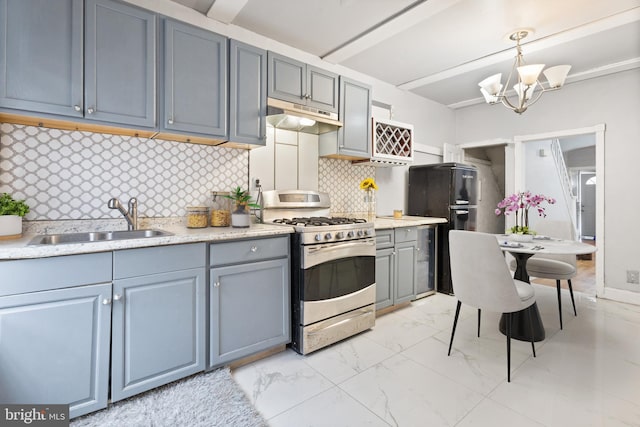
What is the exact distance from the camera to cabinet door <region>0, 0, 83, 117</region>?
158cm

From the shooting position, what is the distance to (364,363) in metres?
2.19

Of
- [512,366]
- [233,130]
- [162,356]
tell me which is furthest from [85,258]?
[512,366]

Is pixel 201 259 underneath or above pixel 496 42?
underneath

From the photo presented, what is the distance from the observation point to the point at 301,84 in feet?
8.96

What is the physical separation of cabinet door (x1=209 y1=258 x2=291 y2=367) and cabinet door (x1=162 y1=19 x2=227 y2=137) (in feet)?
3.49

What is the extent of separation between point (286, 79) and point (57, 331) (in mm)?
2296

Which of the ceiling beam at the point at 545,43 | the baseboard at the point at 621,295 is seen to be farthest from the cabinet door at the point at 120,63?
the baseboard at the point at 621,295

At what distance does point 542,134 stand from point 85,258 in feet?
16.9

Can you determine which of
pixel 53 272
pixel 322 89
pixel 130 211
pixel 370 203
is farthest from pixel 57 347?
pixel 370 203

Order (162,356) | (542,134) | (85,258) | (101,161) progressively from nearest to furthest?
1. (85,258)
2. (162,356)
3. (101,161)
4. (542,134)

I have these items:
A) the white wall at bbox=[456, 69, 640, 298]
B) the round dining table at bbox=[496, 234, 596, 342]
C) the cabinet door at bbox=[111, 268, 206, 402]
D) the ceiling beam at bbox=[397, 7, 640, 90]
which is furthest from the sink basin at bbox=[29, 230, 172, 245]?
the white wall at bbox=[456, 69, 640, 298]

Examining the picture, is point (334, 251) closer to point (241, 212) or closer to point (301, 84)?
point (241, 212)

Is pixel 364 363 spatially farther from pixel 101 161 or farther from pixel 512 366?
pixel 101 161

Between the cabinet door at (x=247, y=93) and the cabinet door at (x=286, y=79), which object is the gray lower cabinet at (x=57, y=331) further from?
the cabinet door at (x=286, y=79)
